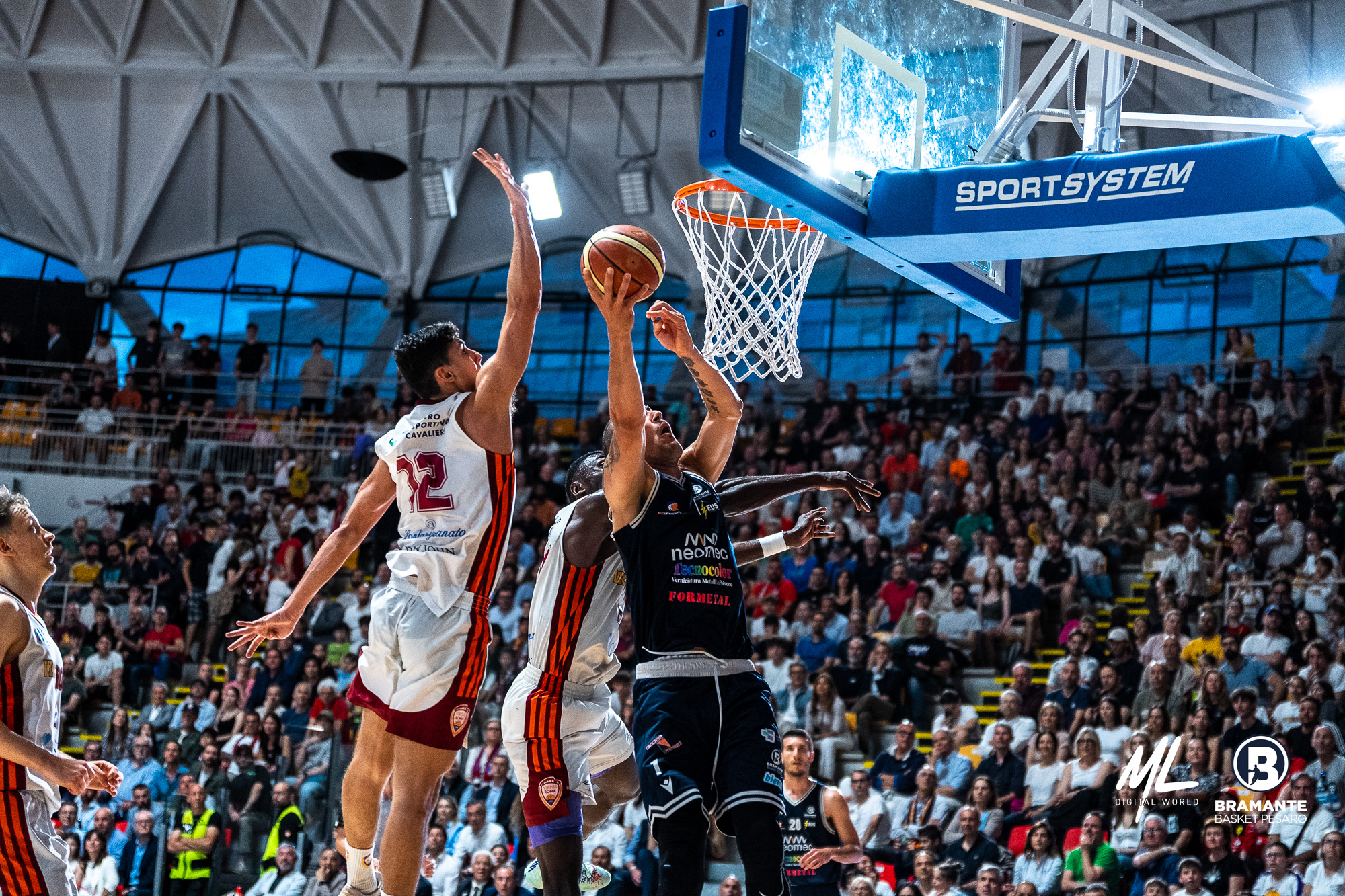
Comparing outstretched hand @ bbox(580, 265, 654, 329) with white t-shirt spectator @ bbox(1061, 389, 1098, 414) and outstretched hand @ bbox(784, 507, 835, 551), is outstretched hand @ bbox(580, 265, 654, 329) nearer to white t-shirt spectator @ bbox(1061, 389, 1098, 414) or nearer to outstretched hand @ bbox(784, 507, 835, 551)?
outstretched hand @ bbox(784, 507, 835, 551)

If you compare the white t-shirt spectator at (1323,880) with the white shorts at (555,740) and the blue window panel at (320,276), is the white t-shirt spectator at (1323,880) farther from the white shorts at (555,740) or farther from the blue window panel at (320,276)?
the blue window panel at (320,276)

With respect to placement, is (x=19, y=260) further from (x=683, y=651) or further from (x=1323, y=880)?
(x=683, y=651)

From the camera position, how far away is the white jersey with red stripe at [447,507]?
532 cm

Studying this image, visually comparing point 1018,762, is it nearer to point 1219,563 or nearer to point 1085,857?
point 1085,857

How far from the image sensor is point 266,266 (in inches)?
1045

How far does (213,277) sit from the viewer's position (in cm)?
2658

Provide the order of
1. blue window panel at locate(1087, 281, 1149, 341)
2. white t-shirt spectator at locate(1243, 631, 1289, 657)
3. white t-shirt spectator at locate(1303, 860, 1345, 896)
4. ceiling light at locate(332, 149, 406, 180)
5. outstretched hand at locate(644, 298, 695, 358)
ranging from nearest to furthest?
outstretched hand at locate(644, 298, 695, 358) → white t-shirt spectator at locate(1303, 860, 1345, 896) → white t-shirt spectator at locate(1243, 631, 1289, 657) → blue window panel at locate(1087, 281, 1149, 341) → ceiling light at locate(332, 149, 406, 180)

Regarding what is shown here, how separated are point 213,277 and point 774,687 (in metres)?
17.2

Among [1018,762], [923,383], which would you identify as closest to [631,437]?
[1018,762]

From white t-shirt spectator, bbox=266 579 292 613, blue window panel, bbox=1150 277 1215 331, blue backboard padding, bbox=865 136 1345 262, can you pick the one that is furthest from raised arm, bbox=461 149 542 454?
blue window panel, bbox=1150 277 1215 331

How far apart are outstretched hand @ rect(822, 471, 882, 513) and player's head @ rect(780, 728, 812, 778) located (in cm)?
284

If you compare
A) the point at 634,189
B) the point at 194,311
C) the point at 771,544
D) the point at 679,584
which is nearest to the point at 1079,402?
the point at 634,189

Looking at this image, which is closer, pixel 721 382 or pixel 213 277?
pixel 721 382

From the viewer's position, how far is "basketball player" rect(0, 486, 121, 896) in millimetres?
4816
